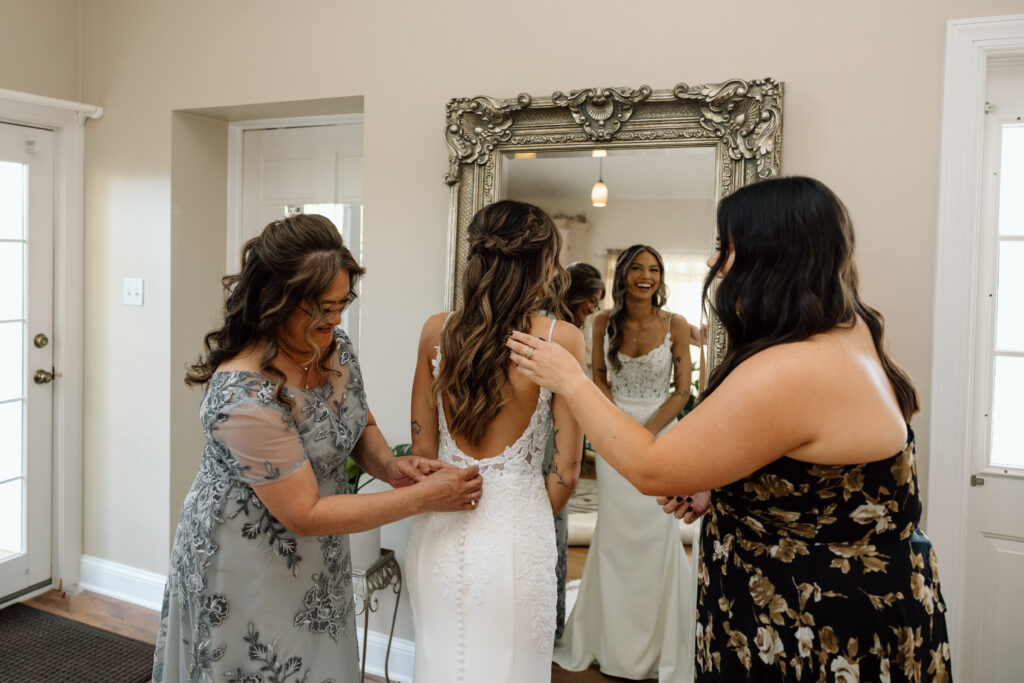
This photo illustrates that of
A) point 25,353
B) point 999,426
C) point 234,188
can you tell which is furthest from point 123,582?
point 999,426

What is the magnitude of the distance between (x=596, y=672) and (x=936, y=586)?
5.06ft

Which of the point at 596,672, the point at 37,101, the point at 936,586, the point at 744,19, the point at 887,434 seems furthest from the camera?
the point at 37,101

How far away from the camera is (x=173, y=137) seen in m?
3.12

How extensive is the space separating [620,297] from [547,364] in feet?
3.05

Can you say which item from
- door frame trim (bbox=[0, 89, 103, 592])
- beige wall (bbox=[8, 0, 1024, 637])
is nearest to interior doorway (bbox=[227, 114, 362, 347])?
beige wall (bbox=[8, 0, 1024, 637])

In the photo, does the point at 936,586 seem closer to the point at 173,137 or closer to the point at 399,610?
the point at 399,610

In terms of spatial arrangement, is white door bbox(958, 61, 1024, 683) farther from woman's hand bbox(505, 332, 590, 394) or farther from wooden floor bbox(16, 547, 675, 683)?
wooden floor bbox(16, 547, 675, 683)

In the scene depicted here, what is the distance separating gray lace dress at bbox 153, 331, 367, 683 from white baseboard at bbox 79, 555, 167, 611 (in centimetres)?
190

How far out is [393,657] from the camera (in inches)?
108

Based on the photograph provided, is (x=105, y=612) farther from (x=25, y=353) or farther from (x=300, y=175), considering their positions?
(x=300, y=175)

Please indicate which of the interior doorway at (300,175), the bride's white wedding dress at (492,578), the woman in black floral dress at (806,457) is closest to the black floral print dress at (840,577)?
the woman in black floral dress at (806,457)

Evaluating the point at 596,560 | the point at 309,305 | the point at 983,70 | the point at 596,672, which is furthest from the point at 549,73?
the point at 596,672

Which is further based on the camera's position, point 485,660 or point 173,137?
point 173,137

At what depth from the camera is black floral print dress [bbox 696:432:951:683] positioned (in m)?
1.22
